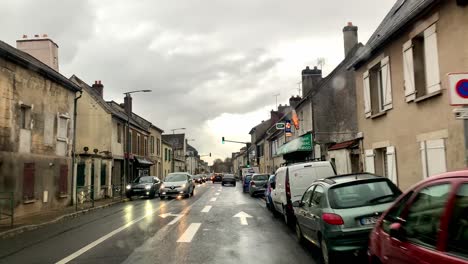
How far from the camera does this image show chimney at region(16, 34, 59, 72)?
79.7 feet

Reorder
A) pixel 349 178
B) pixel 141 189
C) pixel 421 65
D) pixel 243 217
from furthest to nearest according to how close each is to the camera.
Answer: pixel 141 189 → pixel 243 217 → pixel 421 65 → pixel 349 178

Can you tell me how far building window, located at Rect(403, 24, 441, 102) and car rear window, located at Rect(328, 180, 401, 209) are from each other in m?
3.89

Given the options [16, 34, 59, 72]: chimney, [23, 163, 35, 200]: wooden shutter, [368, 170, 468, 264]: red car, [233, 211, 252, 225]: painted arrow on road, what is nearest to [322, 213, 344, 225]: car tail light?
[368, 170, 468, 264]: red car

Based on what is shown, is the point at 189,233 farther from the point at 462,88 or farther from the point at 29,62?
Result: the point at 29,62

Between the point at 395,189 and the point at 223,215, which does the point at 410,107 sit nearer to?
the point at 395,189

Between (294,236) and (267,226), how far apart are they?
2143 mm

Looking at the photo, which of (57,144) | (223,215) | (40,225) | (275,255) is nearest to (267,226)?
(223,215)

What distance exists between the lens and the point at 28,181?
18.7m

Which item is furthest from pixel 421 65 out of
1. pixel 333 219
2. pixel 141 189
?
pixel 141 189

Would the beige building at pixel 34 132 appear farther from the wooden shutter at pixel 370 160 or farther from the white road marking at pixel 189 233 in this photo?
the wooden shutter at pixel 370 160

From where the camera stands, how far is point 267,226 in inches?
524

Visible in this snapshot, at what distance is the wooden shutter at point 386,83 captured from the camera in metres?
13.3

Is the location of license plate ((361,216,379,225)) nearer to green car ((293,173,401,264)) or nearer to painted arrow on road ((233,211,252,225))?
green car ((293,173,401,264))

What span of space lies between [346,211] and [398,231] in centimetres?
312
